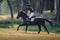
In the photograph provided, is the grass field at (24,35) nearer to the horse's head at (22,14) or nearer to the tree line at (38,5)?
the horse's head at (22,14)

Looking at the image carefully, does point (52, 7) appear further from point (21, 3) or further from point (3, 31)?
point (3, 31)

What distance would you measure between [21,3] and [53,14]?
886 mm

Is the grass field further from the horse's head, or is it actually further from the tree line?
the tree line

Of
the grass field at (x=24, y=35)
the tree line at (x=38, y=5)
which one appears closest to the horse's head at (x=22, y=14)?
the tree line at (x=38, y=5)

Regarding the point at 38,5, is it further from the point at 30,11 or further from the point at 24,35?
the point at 24,35

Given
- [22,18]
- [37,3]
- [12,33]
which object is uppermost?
[37,3]

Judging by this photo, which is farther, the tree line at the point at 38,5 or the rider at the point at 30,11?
the tree line at the point at 38,5

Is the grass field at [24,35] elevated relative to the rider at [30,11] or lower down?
lower down

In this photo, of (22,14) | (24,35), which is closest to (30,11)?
(22,14)

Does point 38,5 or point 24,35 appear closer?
point 24,35

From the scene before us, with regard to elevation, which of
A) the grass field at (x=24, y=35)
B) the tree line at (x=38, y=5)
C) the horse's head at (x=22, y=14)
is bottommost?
the grass field at (x=24, y=35)

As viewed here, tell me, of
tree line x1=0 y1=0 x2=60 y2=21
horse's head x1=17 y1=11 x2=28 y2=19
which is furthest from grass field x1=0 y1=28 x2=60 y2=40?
tree line x1=0 y1=0 x2=60 y2=21

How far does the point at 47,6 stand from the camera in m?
6.05

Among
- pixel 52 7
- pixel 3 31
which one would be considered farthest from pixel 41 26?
pixel 3 31
